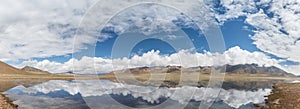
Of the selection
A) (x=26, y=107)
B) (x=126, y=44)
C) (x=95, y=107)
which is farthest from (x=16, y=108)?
(x=126, y=44)

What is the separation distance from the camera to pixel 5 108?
34219 millimetres

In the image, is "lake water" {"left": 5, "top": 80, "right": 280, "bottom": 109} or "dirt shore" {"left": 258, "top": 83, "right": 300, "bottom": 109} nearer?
"dirt shore" {"left": 258, "top": 83, "right": 300, "bottom": 109}

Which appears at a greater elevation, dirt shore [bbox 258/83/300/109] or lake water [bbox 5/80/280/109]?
lake water [bbox 5/80/280/109]

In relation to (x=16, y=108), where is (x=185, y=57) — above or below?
above

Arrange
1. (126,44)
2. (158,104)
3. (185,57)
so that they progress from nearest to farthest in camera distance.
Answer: (126,44) → (158,104) → (185,57)

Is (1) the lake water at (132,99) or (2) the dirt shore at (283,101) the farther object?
(1) the lake water at (132,99)

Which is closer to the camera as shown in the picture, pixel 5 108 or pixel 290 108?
pixel 5 108

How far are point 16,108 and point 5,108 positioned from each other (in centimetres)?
305

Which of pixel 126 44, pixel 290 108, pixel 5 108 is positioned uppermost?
pixel 126 44

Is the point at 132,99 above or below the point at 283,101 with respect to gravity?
above

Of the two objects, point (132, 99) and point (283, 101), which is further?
point (132, 99)

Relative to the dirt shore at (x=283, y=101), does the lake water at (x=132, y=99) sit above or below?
above

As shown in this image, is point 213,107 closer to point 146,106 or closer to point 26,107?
point 146,106

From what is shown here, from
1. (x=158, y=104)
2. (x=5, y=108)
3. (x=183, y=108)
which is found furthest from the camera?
(x=158, y=104)
